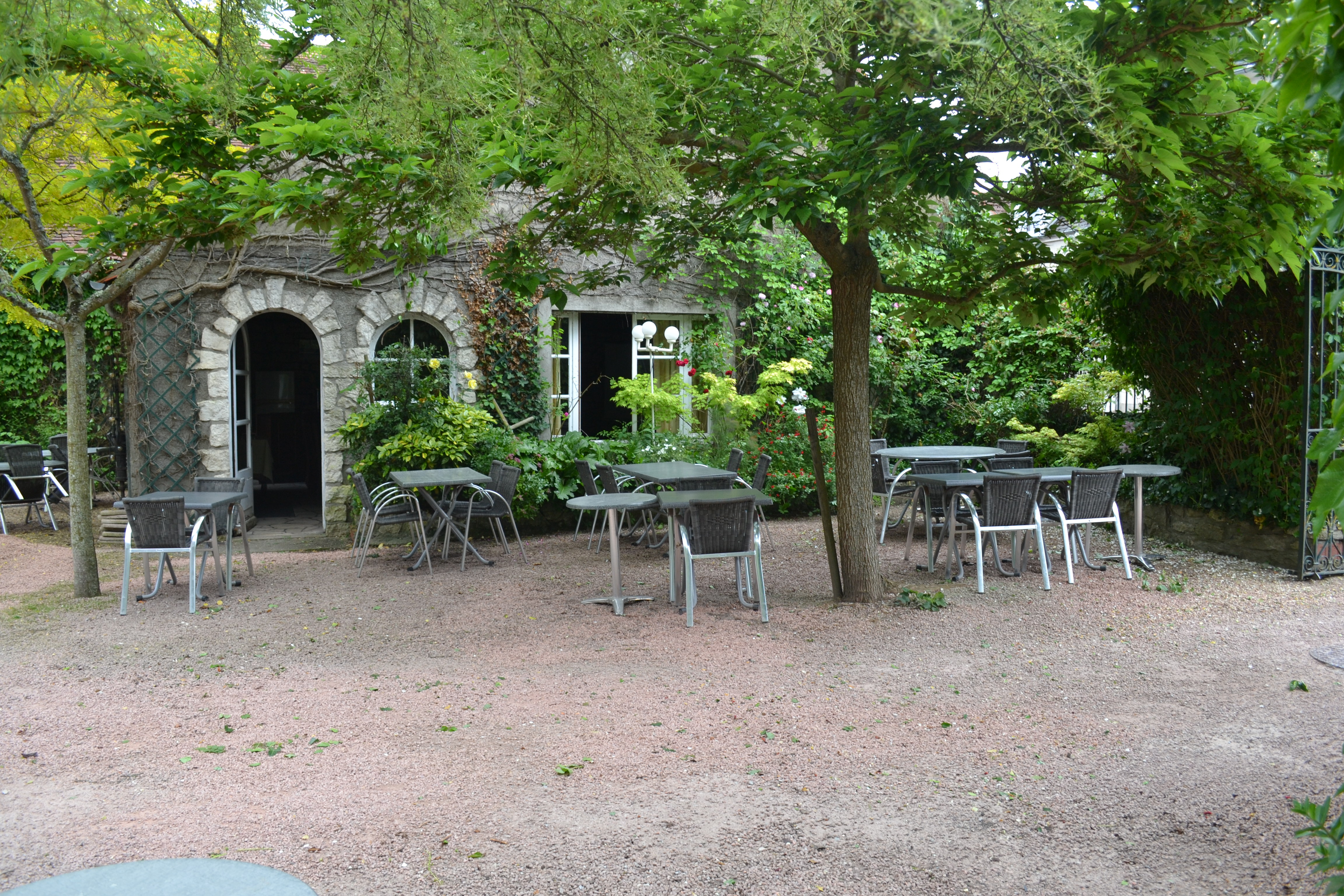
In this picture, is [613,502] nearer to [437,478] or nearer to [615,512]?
[615,512]

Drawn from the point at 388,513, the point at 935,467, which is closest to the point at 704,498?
the point at 388,513

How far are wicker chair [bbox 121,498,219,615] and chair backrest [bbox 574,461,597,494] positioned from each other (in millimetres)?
2908

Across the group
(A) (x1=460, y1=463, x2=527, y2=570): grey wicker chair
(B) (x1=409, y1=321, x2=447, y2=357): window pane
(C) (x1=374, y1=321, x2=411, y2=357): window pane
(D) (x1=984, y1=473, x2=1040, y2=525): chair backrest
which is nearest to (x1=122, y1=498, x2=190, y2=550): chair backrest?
(A) (x1=460, y1=463, x2=527, y2=570): grey wicker chair

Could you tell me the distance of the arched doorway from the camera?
12.1 metres

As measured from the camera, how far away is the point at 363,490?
281 inches

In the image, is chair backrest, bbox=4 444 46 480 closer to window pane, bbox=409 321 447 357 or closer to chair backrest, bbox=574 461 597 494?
window pane, bbox=409 321 447 357

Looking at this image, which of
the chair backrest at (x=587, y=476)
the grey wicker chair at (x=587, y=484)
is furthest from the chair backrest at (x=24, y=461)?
the chair backrest at (x=587, y=476)

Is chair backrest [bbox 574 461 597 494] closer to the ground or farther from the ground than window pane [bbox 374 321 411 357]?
closer to the ground

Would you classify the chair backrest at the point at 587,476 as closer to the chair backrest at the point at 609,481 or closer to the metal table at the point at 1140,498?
the chair backrest at the point at 609,481

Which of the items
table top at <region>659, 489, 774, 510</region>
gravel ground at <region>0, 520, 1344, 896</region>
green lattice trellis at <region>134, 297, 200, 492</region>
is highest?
green lattice trellis at <region>134, 297, 200, 492</region>

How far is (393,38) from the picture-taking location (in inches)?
121

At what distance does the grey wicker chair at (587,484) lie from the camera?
7734 millimetres

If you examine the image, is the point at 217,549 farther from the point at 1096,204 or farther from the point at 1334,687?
the point at 1334,687

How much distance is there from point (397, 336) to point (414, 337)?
8.2 inches
